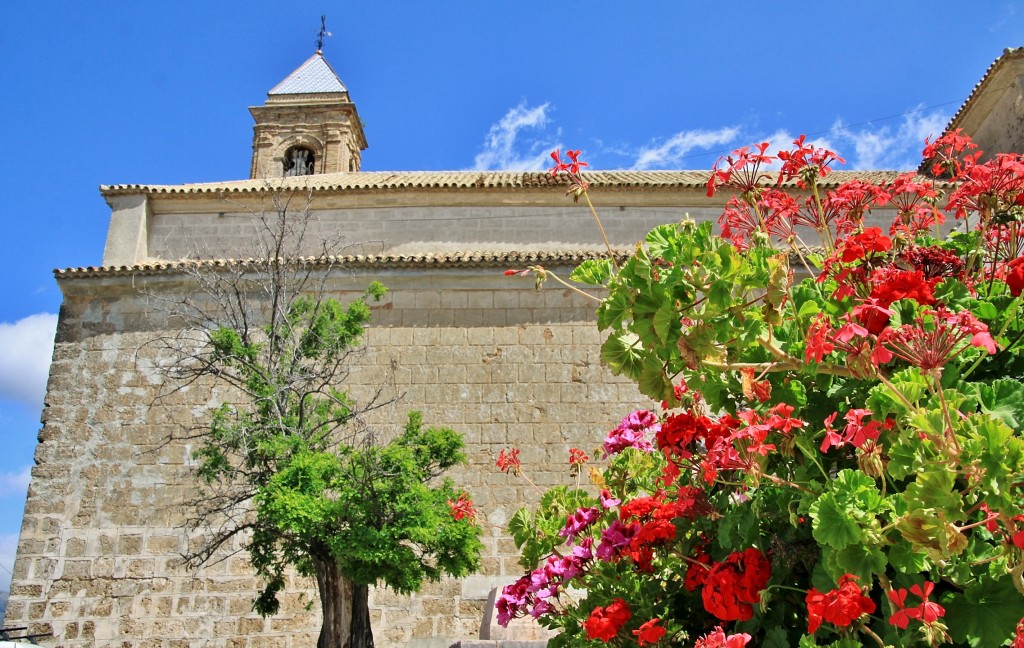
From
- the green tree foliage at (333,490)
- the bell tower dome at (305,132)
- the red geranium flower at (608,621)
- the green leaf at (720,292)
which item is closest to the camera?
the green leaf at (720,292)

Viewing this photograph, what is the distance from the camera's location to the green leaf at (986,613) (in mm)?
2090

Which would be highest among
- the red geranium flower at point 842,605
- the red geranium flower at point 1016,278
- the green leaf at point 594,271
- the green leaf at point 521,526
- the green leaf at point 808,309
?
the green leaf at point 594,271

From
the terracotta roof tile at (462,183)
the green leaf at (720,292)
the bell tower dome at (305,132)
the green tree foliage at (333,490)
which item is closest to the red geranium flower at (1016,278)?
the green leaf at (720,292)

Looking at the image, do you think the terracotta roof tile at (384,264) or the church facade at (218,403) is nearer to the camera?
the church facade at (218,403)

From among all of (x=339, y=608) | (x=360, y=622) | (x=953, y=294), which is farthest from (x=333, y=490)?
(x=953, y=294)

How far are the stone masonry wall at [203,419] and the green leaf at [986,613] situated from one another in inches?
274

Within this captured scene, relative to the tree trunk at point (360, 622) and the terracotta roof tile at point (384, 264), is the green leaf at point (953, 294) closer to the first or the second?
the tree trunk at point (360, 622)

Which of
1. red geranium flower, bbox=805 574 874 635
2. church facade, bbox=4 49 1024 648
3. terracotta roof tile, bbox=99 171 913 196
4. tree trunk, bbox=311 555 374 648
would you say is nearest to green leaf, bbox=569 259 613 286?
red geranium flower, bbox=805 574 874 635

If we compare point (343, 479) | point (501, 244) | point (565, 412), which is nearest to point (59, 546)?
point (343, 479)

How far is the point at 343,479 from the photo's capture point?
21.3 ft

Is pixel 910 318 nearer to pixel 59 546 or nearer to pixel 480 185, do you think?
pixel 59 546

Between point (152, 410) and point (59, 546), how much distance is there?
5.31ft

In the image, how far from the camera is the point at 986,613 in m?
2.13

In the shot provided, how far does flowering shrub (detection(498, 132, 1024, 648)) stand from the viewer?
1974mm
